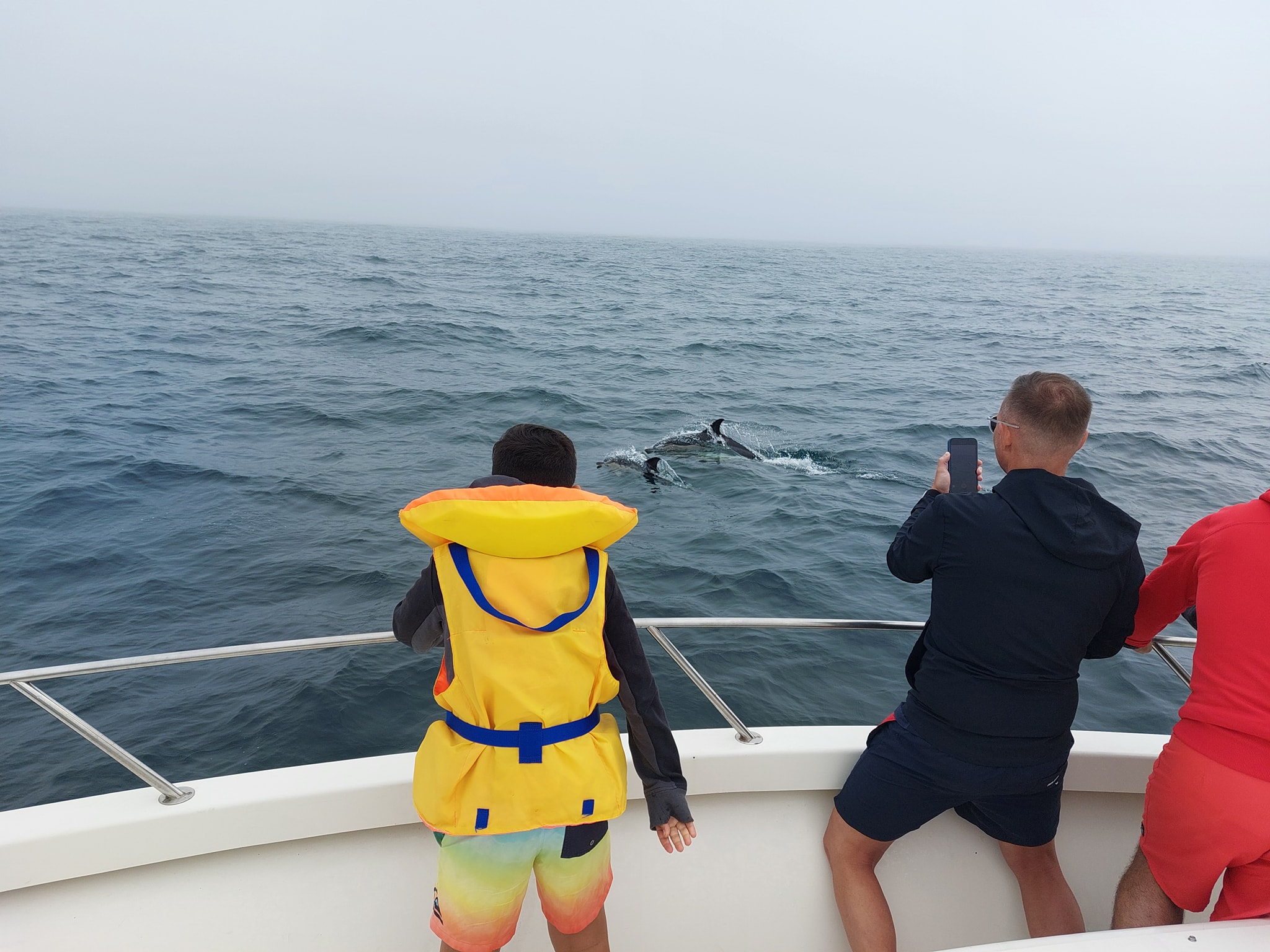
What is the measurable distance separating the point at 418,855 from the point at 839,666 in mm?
4245

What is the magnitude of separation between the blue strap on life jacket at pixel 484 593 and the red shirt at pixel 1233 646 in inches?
59.2

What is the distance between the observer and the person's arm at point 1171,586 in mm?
2205

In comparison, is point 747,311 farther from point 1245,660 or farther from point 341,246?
point 341,246

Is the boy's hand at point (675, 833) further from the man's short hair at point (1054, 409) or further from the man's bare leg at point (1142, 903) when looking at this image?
the man's short hair at point (1054, 409)

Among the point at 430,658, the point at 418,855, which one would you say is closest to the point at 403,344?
the point at 430,658

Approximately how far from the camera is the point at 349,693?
558 cm

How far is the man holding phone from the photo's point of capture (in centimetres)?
220

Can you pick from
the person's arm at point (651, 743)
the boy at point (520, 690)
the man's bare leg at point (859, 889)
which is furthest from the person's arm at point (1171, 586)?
the boy at point (520, 690)

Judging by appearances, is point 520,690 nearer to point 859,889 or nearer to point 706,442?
point 859,889

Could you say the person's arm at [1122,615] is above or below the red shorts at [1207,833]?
above

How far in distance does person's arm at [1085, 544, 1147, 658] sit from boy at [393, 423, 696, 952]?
1389 mm

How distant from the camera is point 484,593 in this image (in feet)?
5.92

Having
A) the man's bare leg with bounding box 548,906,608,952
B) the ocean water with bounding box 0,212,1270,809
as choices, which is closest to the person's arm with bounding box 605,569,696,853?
the man's bare leg with bounding box 548,906,608,952

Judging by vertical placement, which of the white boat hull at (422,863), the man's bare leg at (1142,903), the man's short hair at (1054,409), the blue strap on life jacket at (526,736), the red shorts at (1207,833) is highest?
the man's short hair at (1054,409)
